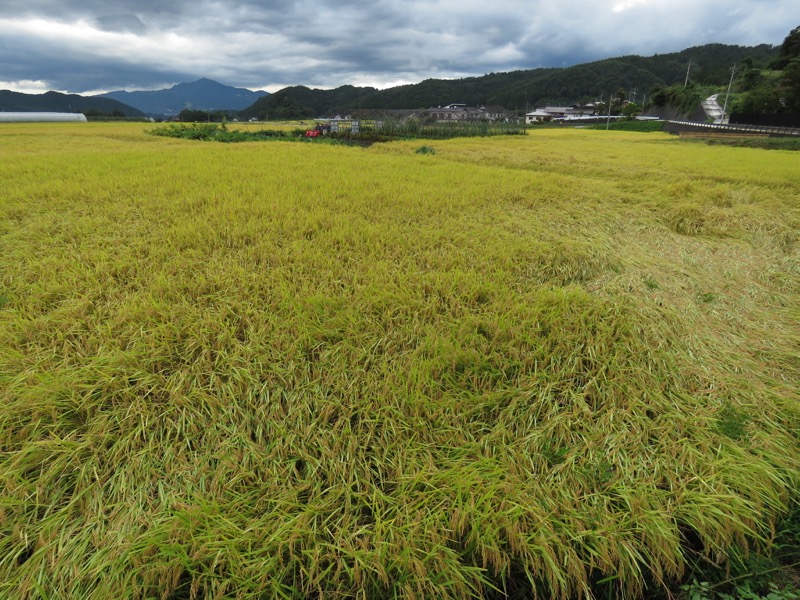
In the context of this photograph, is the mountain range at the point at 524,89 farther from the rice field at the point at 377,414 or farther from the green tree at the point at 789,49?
the rice field at the point at 377,414

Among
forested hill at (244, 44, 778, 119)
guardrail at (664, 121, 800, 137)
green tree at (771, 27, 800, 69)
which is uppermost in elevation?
forested hill at (244, 44, 778, 119)

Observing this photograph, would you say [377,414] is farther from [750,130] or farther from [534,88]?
[534,88]

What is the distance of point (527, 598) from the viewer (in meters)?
1.39

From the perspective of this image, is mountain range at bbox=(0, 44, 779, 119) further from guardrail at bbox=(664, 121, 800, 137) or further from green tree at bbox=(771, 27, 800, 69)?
guardrail at bbox=(664, 121, 800, 137)

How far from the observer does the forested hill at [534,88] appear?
72.4 meters

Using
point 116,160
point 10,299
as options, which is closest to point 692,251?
point 10,299

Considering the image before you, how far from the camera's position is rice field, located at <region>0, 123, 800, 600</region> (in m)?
1.34

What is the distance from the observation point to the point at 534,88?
85.3 metres

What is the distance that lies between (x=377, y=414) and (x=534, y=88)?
103404 millimetres

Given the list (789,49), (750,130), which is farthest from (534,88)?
(750,130)

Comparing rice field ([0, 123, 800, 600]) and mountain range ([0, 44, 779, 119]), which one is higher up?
mountain range ([0, 44, 779, 119])

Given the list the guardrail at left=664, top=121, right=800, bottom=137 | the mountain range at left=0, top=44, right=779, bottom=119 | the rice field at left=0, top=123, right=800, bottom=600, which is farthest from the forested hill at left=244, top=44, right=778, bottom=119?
the rice field at left=0, top=123, right=800, bottom=600

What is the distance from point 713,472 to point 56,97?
16691cm

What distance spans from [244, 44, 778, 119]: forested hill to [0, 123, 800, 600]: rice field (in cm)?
7386
